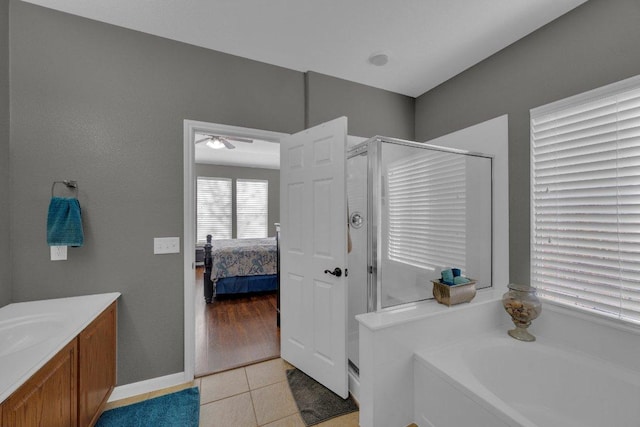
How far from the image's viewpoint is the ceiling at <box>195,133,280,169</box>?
Answer: 498 cm

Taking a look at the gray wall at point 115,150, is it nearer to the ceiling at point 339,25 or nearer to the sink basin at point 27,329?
the ceiling at point 339,25

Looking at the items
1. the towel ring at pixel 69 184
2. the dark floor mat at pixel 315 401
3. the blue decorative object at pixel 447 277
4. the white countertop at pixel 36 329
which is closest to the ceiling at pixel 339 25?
the towel ring at pixel 69 184

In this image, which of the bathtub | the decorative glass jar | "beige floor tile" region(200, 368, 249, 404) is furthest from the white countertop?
the decorative glass jar

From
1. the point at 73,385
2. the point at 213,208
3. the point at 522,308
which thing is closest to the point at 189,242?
the point at 73,385

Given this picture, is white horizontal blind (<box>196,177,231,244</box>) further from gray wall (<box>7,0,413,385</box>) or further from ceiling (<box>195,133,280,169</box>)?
gray wall (<box>7,0,413,385</box>)

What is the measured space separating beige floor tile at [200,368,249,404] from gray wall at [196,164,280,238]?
4724 mm

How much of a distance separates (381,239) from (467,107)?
1.65 metres

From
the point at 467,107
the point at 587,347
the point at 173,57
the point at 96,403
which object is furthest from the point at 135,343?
the point at 467,107

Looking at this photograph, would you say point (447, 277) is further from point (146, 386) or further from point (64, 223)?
point (64, 223)

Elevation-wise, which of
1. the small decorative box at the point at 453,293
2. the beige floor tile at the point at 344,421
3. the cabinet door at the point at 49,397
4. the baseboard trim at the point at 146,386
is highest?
the small decorative box at the point at 453,293

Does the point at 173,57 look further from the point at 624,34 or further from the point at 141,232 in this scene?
the point at 624,34

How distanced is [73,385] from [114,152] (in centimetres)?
147

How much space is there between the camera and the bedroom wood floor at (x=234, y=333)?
7.73ft

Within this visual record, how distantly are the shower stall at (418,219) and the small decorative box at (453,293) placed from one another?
0.40 ft
